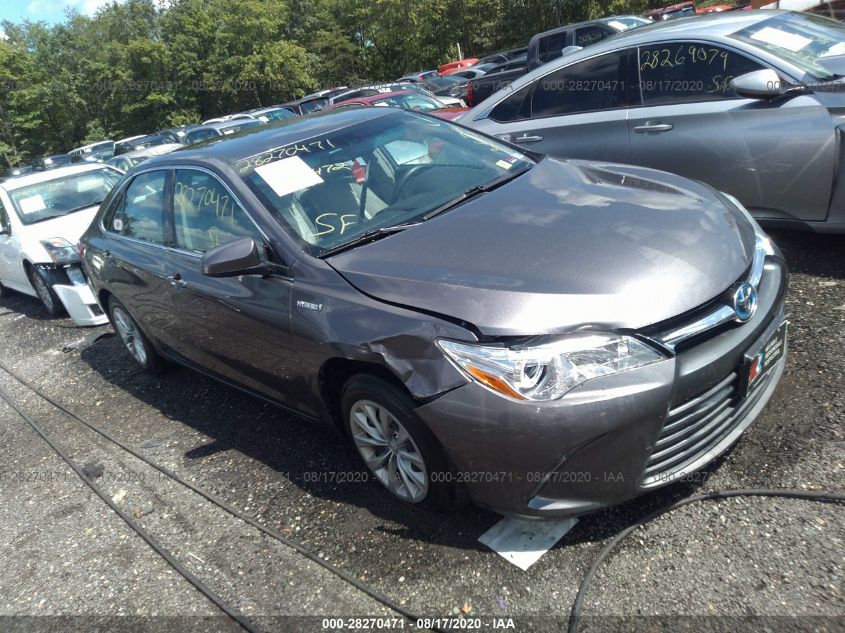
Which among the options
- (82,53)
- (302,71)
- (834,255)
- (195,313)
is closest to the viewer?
(195,313)

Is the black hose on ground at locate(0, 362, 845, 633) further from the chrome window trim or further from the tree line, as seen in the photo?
the tree line

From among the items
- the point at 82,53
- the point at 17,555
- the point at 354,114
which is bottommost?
the point at 17,555

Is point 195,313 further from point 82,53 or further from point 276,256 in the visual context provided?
point 82,53

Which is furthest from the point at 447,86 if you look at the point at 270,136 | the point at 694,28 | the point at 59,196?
the point at 270,136

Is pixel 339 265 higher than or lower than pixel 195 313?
higher

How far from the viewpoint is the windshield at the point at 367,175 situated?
3.25 meters

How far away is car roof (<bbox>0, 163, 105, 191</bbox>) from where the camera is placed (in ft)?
25.9

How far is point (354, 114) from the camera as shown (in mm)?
4125

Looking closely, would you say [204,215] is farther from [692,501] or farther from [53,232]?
[53,232]

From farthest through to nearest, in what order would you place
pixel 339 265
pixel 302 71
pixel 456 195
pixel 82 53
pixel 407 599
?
pixel 82 53 < pixel 302 71 < pixel 456 195 < pixel 339 265 < pixel 407 599

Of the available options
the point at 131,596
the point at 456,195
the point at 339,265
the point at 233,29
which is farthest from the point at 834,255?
the point at 233,29

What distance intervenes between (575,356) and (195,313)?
2428 millimetres

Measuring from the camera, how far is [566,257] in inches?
104

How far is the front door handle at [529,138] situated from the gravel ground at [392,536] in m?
2.13
